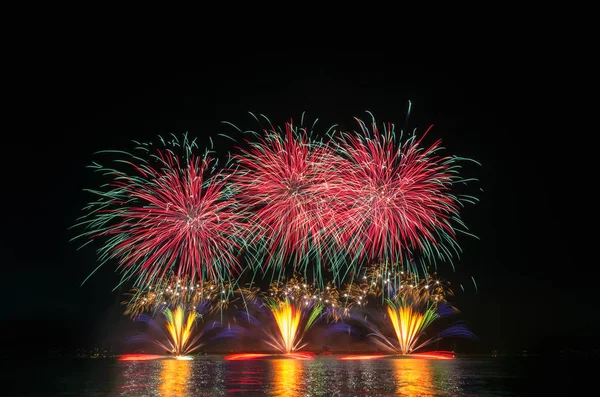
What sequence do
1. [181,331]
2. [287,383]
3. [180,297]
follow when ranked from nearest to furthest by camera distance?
[287,383]
[180,297]
[181,331]

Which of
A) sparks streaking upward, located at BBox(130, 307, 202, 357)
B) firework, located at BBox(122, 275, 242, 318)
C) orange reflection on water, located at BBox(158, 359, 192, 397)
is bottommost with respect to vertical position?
orange reflection on water, located at BBox(158, 359, 192, 397)

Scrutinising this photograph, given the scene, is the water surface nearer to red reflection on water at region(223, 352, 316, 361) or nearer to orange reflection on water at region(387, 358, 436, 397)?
orange reflection on water at region(387, 358, 436, 397)

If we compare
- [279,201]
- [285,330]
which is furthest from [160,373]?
[285,330]

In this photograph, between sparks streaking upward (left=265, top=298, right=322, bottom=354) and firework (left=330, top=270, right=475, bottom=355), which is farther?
sparks streaking upward (left=265, top=298, right=322, bottom=354)

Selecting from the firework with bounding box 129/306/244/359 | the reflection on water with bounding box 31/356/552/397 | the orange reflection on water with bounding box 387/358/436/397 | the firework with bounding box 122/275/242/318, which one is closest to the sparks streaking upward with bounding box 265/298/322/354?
the firework with bounding box 129/306/244/359

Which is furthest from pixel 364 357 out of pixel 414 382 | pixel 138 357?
pixel 414 382

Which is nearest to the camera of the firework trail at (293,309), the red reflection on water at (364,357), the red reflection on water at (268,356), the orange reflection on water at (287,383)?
the orange reflection on water at (287,383)

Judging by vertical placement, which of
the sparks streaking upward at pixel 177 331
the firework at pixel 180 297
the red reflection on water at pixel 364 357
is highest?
the firework at pixel 180 297

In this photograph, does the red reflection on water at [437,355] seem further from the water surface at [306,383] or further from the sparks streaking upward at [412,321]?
the water surface at [306,383]

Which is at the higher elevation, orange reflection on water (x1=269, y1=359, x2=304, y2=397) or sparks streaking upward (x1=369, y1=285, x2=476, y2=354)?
sparks streaking upward (x1=369, y1=285, x2=476, y2=354)

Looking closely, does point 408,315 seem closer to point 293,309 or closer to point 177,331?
point 293,309

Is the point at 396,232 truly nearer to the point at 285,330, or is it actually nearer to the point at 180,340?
the point at 285,330

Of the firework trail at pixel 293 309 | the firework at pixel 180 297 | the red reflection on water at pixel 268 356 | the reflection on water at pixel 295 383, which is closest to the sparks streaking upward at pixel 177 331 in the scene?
the firework at pixel 180 297

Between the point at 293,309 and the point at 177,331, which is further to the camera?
the point at 177,331
